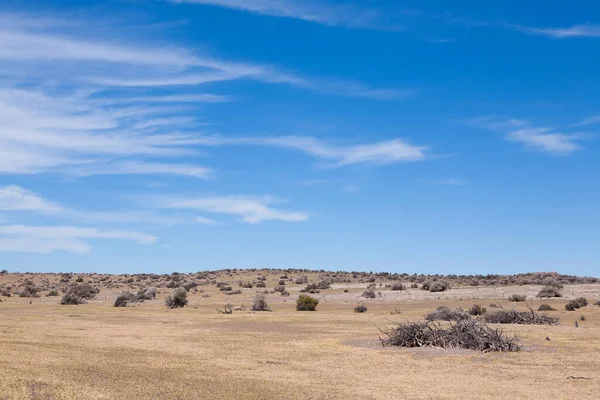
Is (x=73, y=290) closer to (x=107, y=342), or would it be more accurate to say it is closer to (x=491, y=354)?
(x=107, y=342)

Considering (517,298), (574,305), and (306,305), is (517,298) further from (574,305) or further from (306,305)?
(306,305)

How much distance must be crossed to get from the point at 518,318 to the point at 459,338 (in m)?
10.7

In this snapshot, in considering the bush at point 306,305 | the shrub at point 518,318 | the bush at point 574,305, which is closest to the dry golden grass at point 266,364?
the shrub at point 518,318

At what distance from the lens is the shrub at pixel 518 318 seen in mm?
31547

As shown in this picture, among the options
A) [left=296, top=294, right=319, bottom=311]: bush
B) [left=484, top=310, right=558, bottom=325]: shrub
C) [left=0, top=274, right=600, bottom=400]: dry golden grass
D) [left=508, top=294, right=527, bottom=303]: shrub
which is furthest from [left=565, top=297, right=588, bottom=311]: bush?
[left=296, top=294, right=319, bottom=311]: bush

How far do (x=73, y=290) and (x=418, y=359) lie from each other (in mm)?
44118

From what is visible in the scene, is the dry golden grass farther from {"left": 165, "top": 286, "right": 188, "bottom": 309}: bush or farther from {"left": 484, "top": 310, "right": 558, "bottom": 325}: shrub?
{"left": 165, "top": 286, "right": 188, "bottom": 309}: bush

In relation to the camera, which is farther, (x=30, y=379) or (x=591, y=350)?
(x=591, y=350)

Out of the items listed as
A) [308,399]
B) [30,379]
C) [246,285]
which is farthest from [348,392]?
[246,285]

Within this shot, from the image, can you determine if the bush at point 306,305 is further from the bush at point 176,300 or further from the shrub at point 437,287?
the shrub at point 437,287

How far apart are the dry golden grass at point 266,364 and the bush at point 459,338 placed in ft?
2.56

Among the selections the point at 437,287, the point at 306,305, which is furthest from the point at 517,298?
the point at 306,305

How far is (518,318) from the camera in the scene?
1257 inches

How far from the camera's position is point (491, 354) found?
21.2 meters
